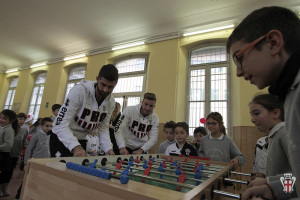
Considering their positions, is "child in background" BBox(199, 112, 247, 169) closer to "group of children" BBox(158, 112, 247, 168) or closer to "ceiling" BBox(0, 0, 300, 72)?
"group of children" BBox(158, 112, 247, 168)

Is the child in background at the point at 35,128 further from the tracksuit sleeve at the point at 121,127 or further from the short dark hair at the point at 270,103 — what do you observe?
the short dark hair at the point at 270,103

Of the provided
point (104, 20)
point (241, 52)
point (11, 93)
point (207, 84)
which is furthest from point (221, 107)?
point (11, 93)

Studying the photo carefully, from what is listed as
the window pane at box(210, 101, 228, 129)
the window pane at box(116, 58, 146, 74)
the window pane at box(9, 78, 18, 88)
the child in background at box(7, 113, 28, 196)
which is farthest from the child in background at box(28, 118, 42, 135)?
the window pane at box(9, 78, 18, 88)

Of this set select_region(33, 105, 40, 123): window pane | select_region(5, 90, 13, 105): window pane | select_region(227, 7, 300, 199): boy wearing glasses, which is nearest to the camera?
select_region(227, 7, 300, 199): boy wearing glasses

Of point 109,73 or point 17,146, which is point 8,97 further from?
point 109,73

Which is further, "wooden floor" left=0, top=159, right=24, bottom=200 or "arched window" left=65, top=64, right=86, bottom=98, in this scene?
"arched window" left=65, top=64, right=86, bottom=98

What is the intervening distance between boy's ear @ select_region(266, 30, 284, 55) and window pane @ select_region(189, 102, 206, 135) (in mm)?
4705

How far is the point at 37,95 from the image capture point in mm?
8852

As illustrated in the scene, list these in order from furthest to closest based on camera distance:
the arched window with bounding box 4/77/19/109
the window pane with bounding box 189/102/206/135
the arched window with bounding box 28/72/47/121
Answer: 1. the arched window with bounding box 4/77/19/109
2. the arched window with bounding box 28/72/47/121
3. the window pane with bounding box 189/102/206/135

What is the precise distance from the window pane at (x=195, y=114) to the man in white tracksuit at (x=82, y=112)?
11.9 ft

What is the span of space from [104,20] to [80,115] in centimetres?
476

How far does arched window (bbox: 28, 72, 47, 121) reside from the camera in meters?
8.61

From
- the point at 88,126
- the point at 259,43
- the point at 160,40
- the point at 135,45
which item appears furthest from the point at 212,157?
the point at 135,45

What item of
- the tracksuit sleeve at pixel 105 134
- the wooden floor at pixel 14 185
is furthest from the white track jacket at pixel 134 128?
the wooden floor at pixel 14 185
